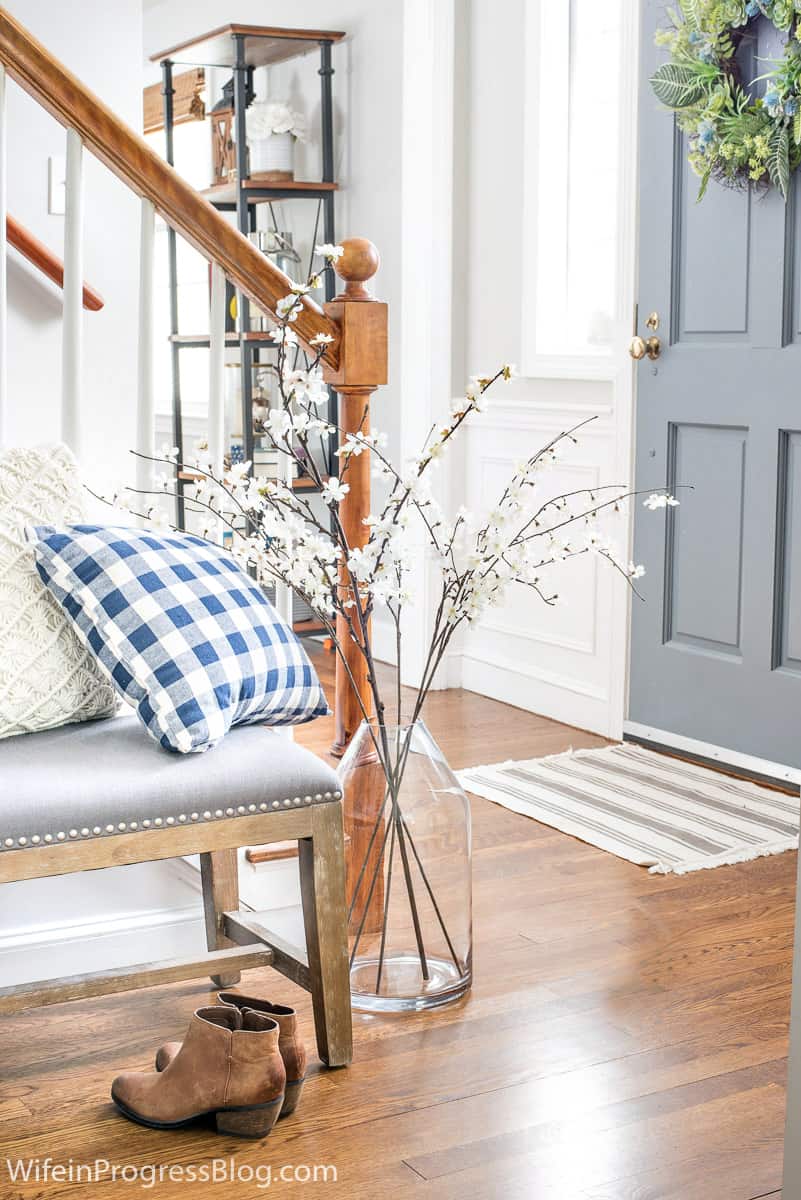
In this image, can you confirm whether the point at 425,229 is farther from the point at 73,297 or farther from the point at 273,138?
the point at 73,297

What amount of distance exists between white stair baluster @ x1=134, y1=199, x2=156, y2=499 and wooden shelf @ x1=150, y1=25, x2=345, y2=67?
2792 mm

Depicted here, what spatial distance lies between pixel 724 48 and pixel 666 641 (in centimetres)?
148

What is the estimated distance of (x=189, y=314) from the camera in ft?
23.3

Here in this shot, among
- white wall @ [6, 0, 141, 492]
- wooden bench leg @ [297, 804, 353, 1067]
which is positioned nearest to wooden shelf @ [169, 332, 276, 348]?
white wall @ [6, 0, 141, 492]

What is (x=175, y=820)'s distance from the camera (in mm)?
1912

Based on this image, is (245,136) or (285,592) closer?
(285,592)

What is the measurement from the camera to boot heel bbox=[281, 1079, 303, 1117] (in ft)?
6.42

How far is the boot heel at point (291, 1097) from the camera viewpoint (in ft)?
6.42

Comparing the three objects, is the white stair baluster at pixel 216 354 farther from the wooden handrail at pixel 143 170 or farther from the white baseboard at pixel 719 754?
the white baseboard at pixel 719 754

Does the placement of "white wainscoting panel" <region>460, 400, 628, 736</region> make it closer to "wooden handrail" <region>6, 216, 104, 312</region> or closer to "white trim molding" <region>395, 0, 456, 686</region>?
"white trim molding" <region>395, 0, 456, 686</region>

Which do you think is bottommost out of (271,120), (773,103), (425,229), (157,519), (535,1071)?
(535,1071)

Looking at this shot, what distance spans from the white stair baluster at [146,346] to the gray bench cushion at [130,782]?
57 centimetres

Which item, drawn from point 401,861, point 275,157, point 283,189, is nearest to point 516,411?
point 283,189

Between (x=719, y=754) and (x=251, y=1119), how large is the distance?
211cm
